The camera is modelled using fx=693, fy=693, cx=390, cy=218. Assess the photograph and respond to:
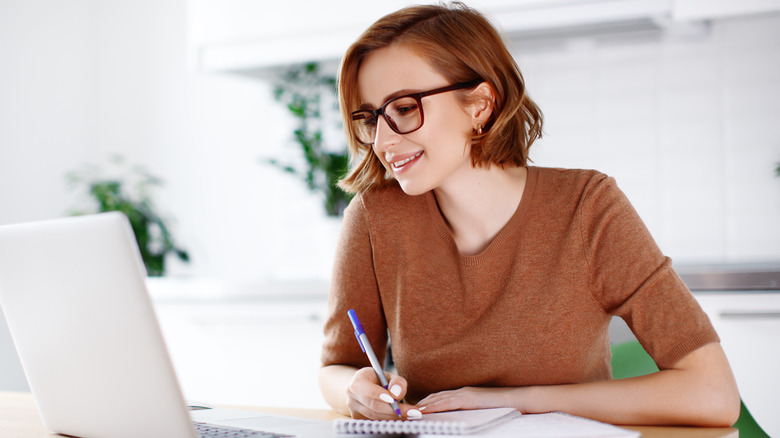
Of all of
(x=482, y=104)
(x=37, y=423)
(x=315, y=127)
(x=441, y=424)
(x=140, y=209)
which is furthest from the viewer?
(x=140, y=209)

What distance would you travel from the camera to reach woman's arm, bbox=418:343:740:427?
3.07 feet

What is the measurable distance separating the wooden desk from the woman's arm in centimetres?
2

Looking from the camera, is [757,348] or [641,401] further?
[757,348]

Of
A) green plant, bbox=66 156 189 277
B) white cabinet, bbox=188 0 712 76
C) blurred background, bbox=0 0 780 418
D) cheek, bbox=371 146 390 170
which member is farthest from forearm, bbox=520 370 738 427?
green plant, bbox=66 156 189 277

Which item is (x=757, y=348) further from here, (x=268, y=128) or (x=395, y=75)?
(x=268, y=128)

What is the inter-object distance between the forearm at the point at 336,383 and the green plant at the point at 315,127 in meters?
1.58

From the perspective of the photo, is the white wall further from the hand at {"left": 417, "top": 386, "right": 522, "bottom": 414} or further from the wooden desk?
the hand at {"left": 417, "top": 386, "right": 522, "bottom": 414}

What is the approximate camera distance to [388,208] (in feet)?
4.50

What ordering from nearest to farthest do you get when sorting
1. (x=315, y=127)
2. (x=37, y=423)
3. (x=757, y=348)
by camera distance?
(x=37, y=423) < (x=757, y=348) < (x=315, y=127)

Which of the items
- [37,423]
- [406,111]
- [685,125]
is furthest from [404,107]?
[685,125]

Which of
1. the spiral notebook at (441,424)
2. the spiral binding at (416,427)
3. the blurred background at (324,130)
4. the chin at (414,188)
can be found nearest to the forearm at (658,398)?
the spiral notebook at (441,424)

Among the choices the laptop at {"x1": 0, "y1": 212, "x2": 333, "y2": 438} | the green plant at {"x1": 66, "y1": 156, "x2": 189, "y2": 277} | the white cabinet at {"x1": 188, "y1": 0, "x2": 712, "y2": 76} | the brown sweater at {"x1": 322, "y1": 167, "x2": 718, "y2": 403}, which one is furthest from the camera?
the green plant at {"x1": 66, "y1": 156, "x2": 189, "y2": 277}

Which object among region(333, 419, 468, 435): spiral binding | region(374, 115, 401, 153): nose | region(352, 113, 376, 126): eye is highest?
region(352, 113, 376, 126): eye

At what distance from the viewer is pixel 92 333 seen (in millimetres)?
772
